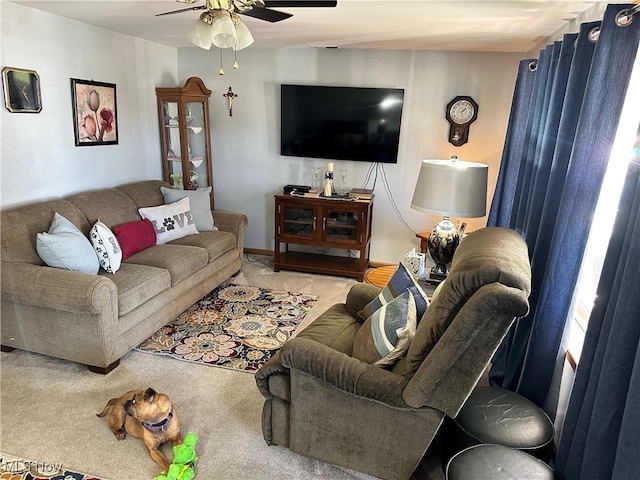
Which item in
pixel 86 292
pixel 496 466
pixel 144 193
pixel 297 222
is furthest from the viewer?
pixel 297 222

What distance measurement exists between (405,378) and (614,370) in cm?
69

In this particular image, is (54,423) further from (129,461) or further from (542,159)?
(542,159)

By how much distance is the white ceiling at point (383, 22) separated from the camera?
7.89 feet

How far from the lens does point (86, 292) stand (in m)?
2.33

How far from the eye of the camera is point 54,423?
6.99 feet

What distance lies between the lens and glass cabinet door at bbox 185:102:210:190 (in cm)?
439

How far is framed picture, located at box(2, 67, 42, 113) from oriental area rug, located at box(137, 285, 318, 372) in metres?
1.85

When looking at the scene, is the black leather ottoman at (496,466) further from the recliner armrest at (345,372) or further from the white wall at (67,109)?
the white wall at (67,109)

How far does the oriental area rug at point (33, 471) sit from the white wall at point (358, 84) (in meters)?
3.17

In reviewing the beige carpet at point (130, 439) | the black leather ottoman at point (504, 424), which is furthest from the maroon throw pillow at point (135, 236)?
the black leather ottoman at point (504, 424)

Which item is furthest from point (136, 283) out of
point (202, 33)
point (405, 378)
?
point (405, 378)

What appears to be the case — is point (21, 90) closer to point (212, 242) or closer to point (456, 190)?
point (212, 242)

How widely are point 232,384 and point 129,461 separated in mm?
695

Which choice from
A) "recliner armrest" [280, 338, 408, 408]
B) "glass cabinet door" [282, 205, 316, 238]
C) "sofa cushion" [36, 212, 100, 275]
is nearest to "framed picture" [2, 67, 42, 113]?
"sofa cushion" [36, 212, 100, 275]
